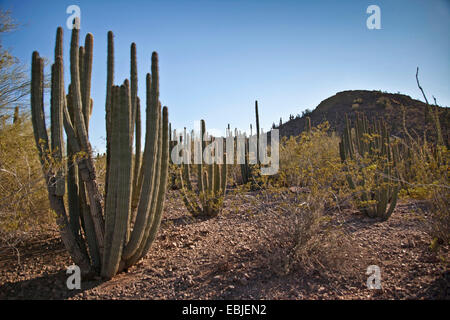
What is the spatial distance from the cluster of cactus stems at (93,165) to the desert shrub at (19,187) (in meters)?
0.36

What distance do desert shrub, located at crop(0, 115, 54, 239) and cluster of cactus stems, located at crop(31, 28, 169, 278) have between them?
0.36 m

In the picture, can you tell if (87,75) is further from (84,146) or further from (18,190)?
(18,190)

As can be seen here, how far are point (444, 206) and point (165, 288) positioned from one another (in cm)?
350

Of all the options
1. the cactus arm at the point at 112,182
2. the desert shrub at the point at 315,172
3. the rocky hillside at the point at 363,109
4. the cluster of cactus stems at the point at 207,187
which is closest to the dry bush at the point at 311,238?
the desert shrub at the point at 315,172

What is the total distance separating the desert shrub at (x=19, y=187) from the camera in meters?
2.98

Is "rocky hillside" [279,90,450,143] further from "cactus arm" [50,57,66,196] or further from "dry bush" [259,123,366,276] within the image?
"cactus arm" [50,57,66,196]

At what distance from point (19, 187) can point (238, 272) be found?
9.56 ft

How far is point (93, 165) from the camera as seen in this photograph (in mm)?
3266

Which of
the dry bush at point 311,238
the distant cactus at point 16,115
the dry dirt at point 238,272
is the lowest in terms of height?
the dry dirt at point 238,272

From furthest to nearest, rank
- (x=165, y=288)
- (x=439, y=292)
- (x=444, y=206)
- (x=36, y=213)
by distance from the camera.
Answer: (x=36, y=213) < (x=444, y=206) < (x=165, y=288) < (x=439, y=292)

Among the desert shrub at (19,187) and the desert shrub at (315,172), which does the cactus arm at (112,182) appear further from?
the desert shrub at (315,172)
